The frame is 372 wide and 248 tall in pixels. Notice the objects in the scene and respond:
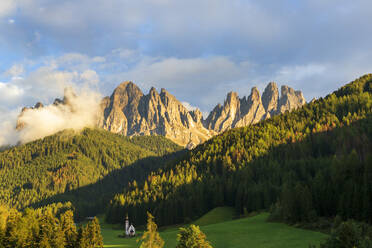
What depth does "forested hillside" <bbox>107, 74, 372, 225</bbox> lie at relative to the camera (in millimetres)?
80875

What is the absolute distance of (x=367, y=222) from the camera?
6825 cm

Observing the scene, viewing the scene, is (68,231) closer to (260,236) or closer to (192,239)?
(260,236)

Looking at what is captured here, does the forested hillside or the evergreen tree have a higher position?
the forested hillside

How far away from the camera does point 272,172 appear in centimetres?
14188

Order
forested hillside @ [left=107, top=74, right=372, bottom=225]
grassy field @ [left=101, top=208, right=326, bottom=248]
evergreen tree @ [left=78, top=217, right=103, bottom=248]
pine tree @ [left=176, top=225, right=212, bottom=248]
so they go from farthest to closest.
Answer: forested hillside @ [left=107, top=74, right=372, bottom=225], evergreen tree @ [left=78, top=217, right=103, bottom=248], grassy field @ [left=101, top=208, right=326, bottom=248], pine tree @ [left=176, top=225, right=212, bottom=248]

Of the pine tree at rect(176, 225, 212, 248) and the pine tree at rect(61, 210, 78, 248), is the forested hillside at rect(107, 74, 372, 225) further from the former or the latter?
the pine tree at rect(61, 210, 78, 248)

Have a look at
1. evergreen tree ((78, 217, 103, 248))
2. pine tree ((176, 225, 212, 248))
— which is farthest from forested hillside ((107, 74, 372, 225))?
pine tree ((176, 225, 212, 248))

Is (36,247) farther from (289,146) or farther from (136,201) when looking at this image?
(289,146)

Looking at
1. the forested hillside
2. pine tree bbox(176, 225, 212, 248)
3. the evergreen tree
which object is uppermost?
the forested hillside

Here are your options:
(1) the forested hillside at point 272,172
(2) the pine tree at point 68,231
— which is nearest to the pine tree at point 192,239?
(2) the pine tree at point 68,231

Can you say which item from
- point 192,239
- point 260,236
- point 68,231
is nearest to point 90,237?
point 68,231

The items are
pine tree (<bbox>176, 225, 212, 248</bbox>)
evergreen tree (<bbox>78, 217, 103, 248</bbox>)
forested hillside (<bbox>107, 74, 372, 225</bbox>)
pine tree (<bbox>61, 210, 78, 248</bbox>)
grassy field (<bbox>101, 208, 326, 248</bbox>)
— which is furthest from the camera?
forested hillside (<bbox>107, 74, 372, 225</bbox>)

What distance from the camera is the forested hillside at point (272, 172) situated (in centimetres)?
8088

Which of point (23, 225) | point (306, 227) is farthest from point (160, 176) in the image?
point (306, 227)
